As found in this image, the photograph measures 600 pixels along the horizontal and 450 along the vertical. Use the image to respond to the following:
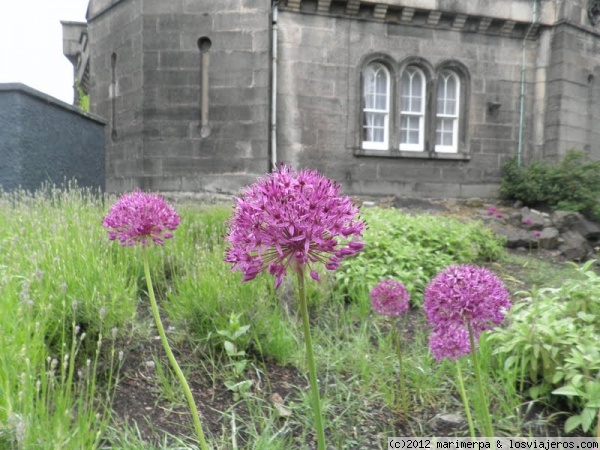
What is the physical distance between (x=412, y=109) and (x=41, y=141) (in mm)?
9227

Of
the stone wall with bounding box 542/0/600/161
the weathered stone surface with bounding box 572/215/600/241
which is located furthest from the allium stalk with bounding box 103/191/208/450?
the stone wall with bounding box 542/0/600/161

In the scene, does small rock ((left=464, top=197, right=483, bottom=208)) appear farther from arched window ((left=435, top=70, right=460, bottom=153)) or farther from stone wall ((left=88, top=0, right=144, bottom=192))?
stone wall ((left=88, top=0, right=144, bottom=192))

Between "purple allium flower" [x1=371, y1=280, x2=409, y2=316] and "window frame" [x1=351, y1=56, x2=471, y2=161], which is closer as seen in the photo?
"purple allium flower" [x1=371, y1=280, x2=409, y2=316]

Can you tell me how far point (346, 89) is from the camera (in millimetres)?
11625

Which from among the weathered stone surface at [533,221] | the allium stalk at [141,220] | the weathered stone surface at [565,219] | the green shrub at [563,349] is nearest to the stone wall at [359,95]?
the weathered stone surface at [533,221]

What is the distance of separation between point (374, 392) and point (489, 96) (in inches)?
474

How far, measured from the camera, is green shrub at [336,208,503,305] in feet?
15.6

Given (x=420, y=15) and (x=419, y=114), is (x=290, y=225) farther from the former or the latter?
(x=420, y=15)

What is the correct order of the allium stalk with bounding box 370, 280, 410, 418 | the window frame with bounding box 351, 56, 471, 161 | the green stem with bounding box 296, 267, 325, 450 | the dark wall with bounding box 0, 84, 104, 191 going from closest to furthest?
the green stem with bounding box 296, 267, 325, 450, the allium stalk with bounding box 370, 280, 410, 418, the dark wall with bounding box 0, 84, 104, 191, the window frame with bounding box 351, 56, 471, 161

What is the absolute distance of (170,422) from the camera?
98.3 inches

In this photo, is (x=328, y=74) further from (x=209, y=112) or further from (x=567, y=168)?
(x=567, y=168)

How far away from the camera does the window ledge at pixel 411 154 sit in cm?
1185

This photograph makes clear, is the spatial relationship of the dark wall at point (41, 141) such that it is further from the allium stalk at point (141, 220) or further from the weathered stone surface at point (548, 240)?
the weathered stone surface at point (548, 240)

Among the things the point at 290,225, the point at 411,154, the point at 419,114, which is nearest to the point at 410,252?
the point at 290,225
